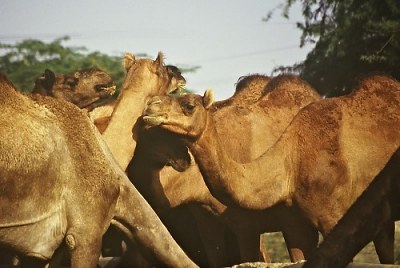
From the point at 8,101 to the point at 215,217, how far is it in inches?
168

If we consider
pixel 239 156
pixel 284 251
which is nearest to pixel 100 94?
pixel 239 156

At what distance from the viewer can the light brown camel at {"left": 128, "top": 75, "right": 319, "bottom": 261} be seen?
10.7 meters

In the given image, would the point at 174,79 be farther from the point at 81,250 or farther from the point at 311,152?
the point at 81,250

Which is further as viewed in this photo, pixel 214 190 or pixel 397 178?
pixel 214 190

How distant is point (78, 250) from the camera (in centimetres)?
808

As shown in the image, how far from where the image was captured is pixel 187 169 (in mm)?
11500

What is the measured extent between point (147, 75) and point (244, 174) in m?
1.50

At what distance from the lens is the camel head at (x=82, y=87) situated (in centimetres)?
1143

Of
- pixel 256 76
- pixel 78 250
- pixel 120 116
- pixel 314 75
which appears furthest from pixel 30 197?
pixel 314 75

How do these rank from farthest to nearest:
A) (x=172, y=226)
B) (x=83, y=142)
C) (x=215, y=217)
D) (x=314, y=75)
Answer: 1. (x=314, y=75)
2. (x=172, y=226)
3. (x=215, y=217)
4. (x=83, y=142)

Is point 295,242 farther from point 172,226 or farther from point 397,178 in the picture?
point 397,178

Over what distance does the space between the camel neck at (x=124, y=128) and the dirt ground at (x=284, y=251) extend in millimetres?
3619

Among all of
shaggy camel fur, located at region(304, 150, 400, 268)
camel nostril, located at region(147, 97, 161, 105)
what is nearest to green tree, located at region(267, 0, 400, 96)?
camel nostril, located at region(147, 97, 161, 105)

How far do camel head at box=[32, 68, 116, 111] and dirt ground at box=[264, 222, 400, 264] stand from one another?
12.6 feet
